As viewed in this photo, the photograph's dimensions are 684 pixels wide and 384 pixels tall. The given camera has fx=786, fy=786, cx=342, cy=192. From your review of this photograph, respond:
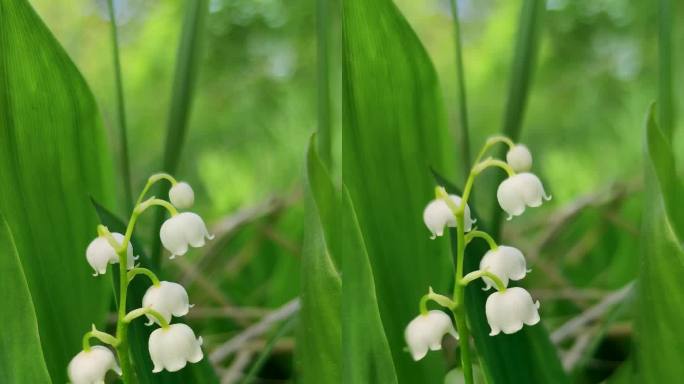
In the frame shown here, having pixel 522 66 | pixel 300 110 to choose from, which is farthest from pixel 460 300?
pixel 300 110

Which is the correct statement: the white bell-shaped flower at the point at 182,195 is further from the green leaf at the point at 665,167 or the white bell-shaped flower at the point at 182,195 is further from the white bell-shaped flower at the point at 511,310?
the green leaf at the point at 665,167

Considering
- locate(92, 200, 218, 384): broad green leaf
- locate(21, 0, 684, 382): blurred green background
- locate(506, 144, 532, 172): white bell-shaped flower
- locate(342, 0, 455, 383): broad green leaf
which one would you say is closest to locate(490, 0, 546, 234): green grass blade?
locate(342, 0, 455, 383): broad green leaf

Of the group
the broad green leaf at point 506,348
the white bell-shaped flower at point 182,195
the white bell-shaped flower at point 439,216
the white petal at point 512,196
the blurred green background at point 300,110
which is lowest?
the blurred green background at point 300,110

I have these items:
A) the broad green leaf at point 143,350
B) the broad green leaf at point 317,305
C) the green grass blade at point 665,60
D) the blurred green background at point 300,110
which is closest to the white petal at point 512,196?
the broad green leaf at point 317,305

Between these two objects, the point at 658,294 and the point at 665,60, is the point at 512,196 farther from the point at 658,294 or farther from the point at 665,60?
the point at 665,60

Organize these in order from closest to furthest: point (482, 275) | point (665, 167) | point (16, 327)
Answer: point (482, 275), point (16, 327), point (665, 167)

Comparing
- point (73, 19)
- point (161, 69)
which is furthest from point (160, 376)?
point (161, 69)

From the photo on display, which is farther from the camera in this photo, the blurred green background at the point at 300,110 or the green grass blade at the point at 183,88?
the blurred green background at the point at 300,110
